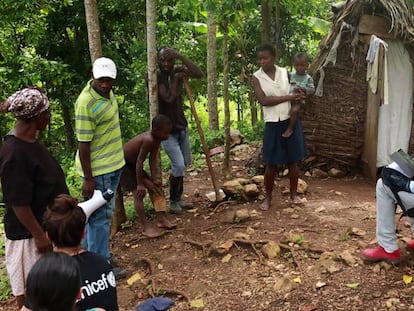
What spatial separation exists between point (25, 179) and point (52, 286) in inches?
46.6

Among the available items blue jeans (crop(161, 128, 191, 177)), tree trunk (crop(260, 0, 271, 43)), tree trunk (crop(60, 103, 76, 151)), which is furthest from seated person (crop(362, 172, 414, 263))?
tree trunk (crop(60, 103, 76, 151))

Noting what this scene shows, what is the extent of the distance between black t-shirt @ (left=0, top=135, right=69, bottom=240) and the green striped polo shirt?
812 millimetres

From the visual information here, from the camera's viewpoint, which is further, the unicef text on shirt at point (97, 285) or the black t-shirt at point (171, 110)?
the black t-shirt at point (171, 110)

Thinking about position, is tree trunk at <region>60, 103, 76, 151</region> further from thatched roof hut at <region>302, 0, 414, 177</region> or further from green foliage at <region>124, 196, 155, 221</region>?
thatched roof hut at <region>302, 0, 414, 177</region>

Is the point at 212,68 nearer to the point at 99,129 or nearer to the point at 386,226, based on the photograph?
the point at 99,129

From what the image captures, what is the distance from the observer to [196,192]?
664 centimetres

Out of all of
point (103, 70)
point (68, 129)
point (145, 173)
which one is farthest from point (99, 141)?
point (68, 129)

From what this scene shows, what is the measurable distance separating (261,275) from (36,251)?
191cm

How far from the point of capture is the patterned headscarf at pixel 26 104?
8.88 ft

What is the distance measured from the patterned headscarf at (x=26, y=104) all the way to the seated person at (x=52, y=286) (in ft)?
4.03

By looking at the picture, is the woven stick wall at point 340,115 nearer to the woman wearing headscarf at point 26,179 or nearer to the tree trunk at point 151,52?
the tree trunk at point 151,52

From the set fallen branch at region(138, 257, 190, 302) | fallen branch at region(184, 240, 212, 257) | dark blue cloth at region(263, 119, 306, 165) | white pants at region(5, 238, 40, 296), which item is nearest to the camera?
white pants at region(5, 238, 40, 296)

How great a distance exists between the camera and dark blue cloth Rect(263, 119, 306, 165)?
5.24 m

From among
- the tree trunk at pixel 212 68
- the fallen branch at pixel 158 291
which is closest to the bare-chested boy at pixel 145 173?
the fallen branch at pixel 158 291
